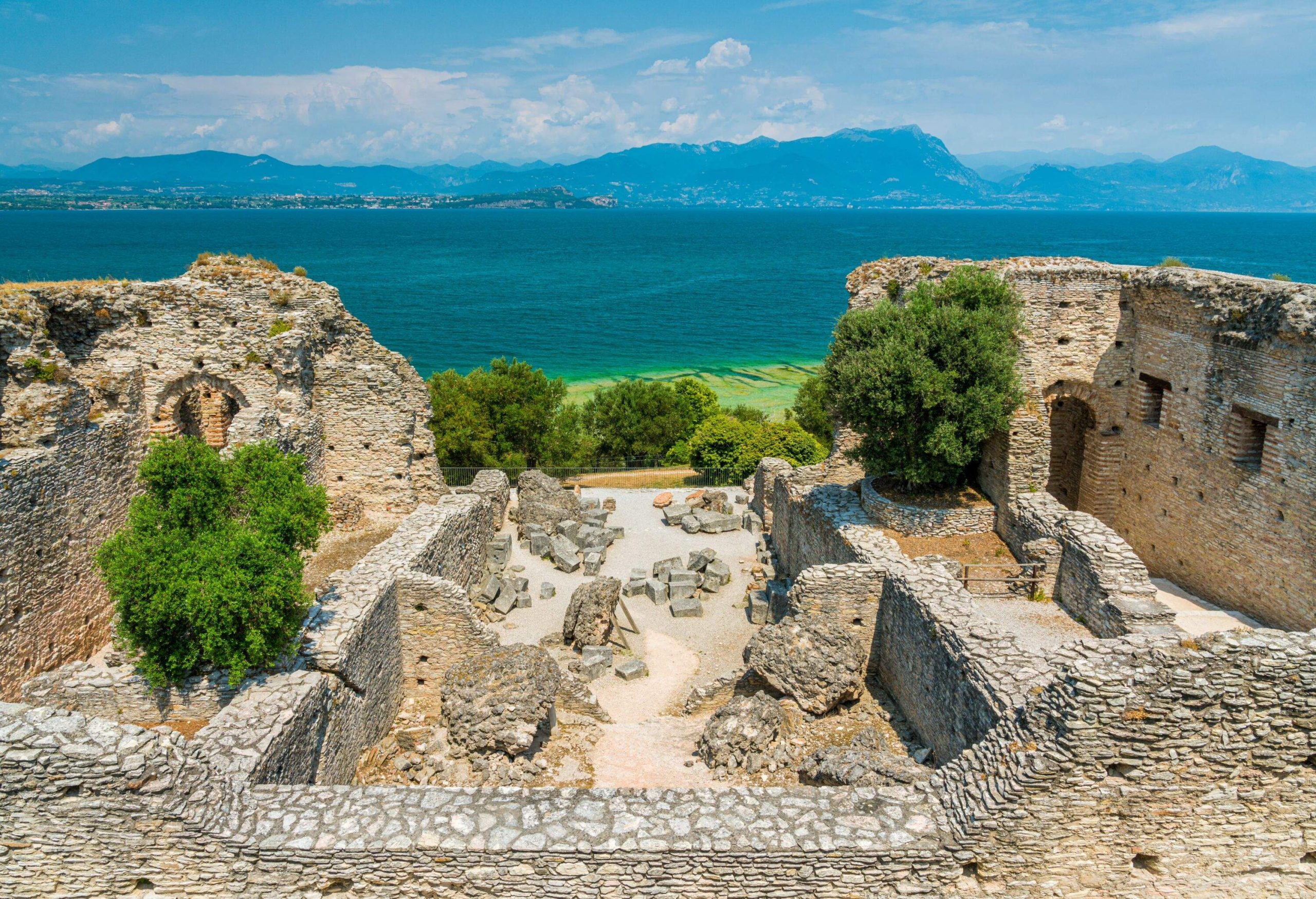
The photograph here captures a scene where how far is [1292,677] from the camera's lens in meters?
8.05

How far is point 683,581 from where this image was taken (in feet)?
61.7

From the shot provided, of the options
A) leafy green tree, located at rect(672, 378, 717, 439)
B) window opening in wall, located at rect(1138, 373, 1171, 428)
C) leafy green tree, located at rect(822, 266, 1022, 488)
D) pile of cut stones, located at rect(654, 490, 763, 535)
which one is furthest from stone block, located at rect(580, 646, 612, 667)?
leafy green tree, located at rect(672, 378, 717, 439)

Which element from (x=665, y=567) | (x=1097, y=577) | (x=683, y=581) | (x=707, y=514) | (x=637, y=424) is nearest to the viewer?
(x=1097, y=577)

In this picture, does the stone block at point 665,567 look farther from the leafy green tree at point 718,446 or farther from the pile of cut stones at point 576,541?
the leafy green tree at point 718,446

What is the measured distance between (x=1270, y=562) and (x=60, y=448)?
19.5 metres

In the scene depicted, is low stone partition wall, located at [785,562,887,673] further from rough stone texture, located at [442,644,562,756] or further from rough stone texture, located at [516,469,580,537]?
rough stone texture, located at [516,469,580,537]

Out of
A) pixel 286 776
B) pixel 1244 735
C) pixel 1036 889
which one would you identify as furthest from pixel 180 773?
pixel 1244 735

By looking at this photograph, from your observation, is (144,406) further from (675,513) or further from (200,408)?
(675,513)

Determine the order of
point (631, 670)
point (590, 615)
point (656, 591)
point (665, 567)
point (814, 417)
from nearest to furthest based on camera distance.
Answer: point (631, 670) < point (590, 615) < point (656, 591) < point (665, 567) < point (814, 417)

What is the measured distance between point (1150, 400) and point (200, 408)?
19797mm

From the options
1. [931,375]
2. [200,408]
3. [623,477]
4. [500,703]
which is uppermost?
[931,375]

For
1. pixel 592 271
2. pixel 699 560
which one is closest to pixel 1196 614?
pixel 699 560

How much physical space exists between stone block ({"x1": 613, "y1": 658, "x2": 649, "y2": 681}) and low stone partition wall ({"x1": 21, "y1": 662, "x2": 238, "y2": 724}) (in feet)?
21.9

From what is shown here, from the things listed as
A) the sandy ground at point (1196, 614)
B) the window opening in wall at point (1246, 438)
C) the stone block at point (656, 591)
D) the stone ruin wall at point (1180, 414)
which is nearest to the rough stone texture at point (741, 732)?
the stone block at point (656, 591)
